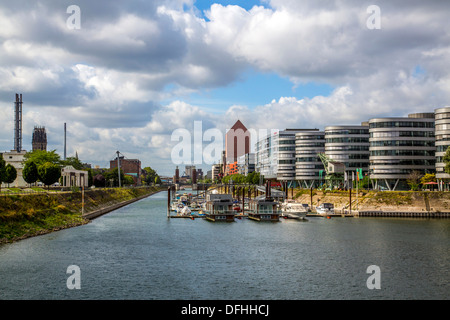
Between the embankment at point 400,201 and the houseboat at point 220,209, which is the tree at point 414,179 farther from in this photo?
the houseboat at point 220,209

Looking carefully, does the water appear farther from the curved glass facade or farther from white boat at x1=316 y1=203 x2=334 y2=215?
the curved glass facade

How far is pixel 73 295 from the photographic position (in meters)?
41.7

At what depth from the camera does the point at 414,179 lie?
14688 cm

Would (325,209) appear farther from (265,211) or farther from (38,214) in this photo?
(38,214)

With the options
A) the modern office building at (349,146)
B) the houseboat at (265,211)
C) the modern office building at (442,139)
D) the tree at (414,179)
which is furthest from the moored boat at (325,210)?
the modern office building at (349,146)

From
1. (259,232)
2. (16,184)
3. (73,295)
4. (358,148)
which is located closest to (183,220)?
(259,232)

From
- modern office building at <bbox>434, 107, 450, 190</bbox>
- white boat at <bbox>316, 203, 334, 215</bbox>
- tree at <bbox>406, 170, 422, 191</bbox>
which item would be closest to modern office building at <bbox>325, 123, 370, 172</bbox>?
tree at <bbox>406, 170, 422, 191</bbox>

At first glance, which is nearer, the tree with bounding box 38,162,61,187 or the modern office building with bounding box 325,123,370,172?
the tree with bounding box 38,162,61,187

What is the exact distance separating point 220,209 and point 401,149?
8292 cm

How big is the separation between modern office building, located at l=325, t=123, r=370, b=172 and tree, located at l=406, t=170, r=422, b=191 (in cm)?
3534

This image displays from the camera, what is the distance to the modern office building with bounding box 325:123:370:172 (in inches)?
7411

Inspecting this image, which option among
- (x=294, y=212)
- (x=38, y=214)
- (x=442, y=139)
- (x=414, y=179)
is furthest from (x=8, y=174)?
(x=442, y=139)
